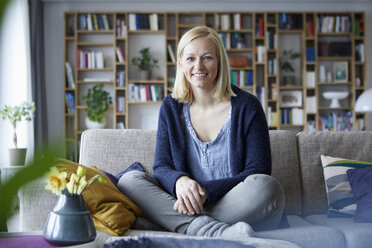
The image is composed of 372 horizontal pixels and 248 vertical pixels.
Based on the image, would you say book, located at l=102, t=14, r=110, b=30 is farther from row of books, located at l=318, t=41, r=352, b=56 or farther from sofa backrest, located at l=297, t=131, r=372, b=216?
sofa backrest, located at l=297, t=131, r=372, b=216

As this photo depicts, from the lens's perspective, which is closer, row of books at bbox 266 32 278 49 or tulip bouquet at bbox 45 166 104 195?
tulip bouquet at bbox 45 166 104 195

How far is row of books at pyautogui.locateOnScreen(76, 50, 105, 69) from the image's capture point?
531cm

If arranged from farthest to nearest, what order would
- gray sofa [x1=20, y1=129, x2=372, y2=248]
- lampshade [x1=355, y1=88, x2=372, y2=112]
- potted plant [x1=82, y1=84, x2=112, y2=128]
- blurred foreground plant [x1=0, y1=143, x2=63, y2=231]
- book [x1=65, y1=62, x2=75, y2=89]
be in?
book [x1=65, y1=62, x2=75, y2=89]
potted plant [x1=82, y1=84, x2=112, y2=128]
lampshade [x1=355, y1=88, x2=372, y2=112]
gray sofa [x1=20, y1=129, x2=372, y2=248]
blurred foreground plant [x1=0, y1=143, x2=63, y2=231]

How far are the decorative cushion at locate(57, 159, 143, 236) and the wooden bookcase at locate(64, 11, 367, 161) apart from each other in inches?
154

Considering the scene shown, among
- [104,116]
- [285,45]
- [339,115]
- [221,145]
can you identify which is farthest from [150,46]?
[221,145]

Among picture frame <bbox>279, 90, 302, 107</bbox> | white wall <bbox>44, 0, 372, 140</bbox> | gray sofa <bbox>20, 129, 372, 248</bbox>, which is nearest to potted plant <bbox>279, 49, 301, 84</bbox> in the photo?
picture frame <bbox>279, 90, 302, 107</bbox>

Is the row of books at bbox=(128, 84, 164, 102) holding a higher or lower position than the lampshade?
higher

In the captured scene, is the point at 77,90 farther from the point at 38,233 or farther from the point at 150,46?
the point at 38,233

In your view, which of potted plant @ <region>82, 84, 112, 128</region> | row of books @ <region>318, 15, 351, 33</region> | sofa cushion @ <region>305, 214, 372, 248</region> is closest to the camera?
sofa cushion @ <region>305, 214, 372, 248</region>

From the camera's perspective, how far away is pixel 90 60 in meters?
5.34

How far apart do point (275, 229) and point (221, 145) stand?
1.34ft

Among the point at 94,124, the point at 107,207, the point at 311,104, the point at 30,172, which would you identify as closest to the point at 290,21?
the point at 311,104

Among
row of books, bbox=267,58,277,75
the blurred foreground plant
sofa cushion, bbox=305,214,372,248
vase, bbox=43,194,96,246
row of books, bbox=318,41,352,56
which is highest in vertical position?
row of books, bbox=318,41,352,56

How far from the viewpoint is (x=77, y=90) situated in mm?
Answer: 5367
